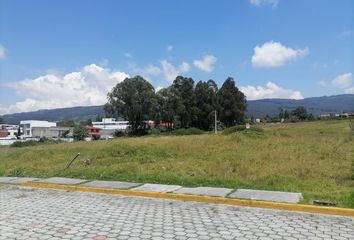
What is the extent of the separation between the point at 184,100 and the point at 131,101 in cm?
1161

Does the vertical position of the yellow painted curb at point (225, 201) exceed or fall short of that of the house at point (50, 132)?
it falls short

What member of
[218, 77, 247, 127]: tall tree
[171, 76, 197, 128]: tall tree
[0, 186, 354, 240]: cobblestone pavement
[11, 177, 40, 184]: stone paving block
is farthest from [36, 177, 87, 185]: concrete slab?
[218, 77, 247, 127]: tall tree

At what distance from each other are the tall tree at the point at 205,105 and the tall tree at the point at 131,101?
10.0 meters

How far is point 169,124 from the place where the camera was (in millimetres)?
96812

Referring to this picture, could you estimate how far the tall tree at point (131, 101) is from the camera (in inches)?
3590

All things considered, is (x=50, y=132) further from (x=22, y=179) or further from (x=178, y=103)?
(x=22, y=179)

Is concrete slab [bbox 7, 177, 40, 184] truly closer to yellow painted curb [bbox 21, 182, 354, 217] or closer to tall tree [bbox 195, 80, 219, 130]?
yellow painted curb [bbox 21, 182, 354, 217]

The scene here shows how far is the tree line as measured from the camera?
91188 mm

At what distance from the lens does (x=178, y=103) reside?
89.2 m

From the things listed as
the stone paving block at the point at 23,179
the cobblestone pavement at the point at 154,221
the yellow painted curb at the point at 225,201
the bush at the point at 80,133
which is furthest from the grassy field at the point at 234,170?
the bush at the point at 80,133

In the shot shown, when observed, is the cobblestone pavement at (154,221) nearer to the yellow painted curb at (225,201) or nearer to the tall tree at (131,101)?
the yellow painted curb at (225,201)

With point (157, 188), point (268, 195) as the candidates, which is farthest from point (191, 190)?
point (268, 195)

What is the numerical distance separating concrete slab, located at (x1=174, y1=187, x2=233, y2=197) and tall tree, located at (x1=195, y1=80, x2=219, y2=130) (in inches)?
3171

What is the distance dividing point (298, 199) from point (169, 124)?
88.2 m
